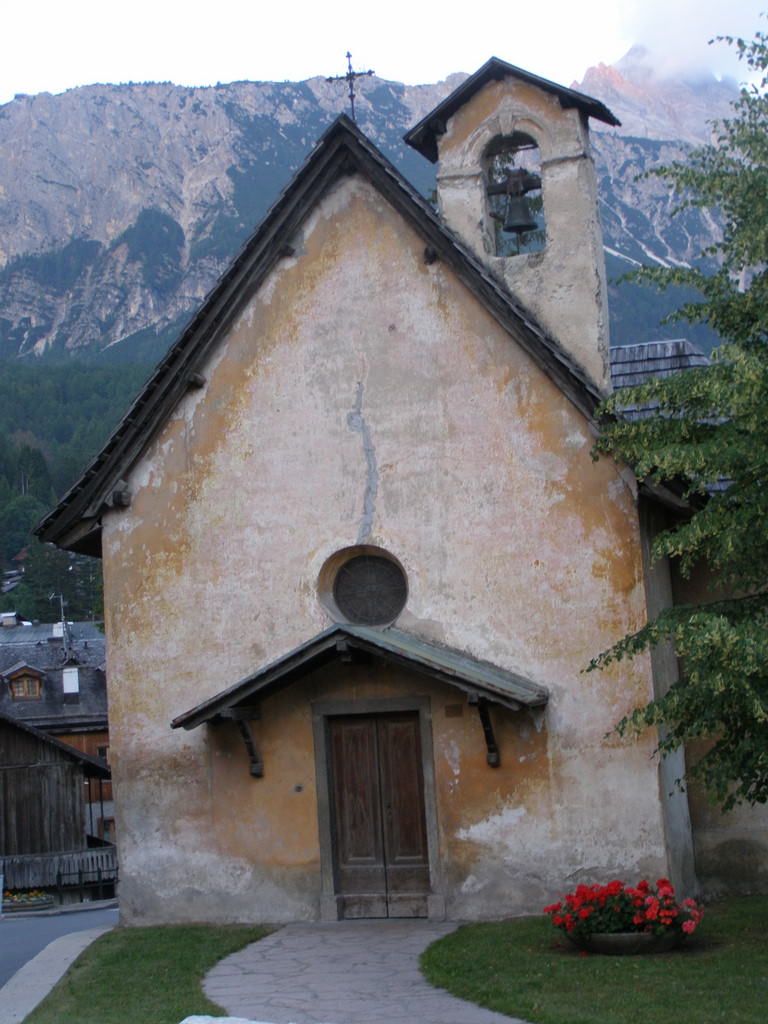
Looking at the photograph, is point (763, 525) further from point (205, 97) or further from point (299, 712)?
point (205, 97)

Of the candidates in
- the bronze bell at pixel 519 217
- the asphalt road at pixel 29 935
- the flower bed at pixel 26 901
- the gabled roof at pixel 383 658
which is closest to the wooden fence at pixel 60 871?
the flower bed at pixel 26 901

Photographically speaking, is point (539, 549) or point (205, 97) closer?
point (539, 549)

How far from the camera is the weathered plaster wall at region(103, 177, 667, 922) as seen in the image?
15234 millimetres

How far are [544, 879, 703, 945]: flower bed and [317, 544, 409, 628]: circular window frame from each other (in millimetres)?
4305

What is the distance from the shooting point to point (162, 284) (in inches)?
6412

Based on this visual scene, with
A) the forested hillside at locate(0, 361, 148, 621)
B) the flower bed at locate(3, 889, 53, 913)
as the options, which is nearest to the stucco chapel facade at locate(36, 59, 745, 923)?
the flower bed at locate(3, 889, 53, 913)

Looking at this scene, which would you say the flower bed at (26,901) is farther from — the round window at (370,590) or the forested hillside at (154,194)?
the forested hillside at (154,194)

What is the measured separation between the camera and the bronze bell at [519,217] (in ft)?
57.4

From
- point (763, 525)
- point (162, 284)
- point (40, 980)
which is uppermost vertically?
point (162, 284)

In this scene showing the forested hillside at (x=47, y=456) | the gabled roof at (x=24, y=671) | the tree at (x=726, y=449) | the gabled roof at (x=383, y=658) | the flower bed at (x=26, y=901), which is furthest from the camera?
the forested hillside at (x=47, y=456)

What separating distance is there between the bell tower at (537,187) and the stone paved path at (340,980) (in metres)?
6.62

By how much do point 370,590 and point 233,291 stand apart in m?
3.91

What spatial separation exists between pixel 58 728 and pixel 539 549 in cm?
4587

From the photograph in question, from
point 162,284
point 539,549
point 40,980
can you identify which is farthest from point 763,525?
point 162,284
